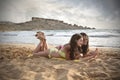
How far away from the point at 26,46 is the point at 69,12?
2.54 feet

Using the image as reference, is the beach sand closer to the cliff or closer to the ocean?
the ocean

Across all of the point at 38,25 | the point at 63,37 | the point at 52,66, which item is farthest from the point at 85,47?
the point at 38,25

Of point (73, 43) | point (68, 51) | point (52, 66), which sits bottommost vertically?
point (52, 66)

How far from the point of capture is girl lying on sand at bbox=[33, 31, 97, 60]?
3193 millimetres

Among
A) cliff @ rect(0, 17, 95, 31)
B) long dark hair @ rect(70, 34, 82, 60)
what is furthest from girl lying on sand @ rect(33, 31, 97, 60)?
cliff @ rect(0, 17, 95, 31)

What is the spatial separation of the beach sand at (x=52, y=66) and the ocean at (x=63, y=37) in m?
0.07

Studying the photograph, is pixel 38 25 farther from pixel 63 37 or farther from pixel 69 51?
pixel 69 51

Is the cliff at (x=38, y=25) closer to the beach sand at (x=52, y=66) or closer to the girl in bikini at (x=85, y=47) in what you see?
the girl in bikini at (x=85, y=47)

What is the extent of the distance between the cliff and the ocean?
57mm

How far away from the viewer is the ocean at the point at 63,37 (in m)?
3.25

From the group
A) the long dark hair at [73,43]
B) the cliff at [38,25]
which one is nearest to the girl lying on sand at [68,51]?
the long dark hair at [73,43]

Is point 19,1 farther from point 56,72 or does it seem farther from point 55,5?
point 56,72

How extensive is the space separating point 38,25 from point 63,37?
403mm

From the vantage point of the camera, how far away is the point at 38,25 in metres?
3.33
